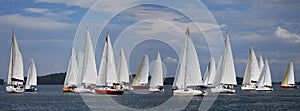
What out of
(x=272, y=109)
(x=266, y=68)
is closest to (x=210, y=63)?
(x=266, y=68)

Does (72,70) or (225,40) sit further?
(72,70)

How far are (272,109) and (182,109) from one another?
1031 centimetres

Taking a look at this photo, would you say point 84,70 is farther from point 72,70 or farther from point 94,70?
point 72,70

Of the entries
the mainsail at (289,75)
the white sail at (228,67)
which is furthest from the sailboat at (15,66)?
the mainsail at (289,75)

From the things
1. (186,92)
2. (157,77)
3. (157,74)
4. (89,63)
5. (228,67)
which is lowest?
(186,92)

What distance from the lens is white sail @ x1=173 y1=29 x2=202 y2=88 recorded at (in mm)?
80312

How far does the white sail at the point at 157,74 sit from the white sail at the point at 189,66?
29.6 m

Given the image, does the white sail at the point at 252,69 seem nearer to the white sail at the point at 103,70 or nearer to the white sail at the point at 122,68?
the white sail at the point at 122,68

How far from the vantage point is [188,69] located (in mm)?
80625

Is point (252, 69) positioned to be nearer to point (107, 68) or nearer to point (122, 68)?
point (122, 68)

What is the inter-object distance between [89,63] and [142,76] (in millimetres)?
30222

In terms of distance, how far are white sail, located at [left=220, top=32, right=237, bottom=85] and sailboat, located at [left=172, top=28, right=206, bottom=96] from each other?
17032 mm

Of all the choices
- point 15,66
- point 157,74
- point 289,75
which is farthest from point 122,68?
point 289,75

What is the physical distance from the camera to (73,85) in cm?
11144
